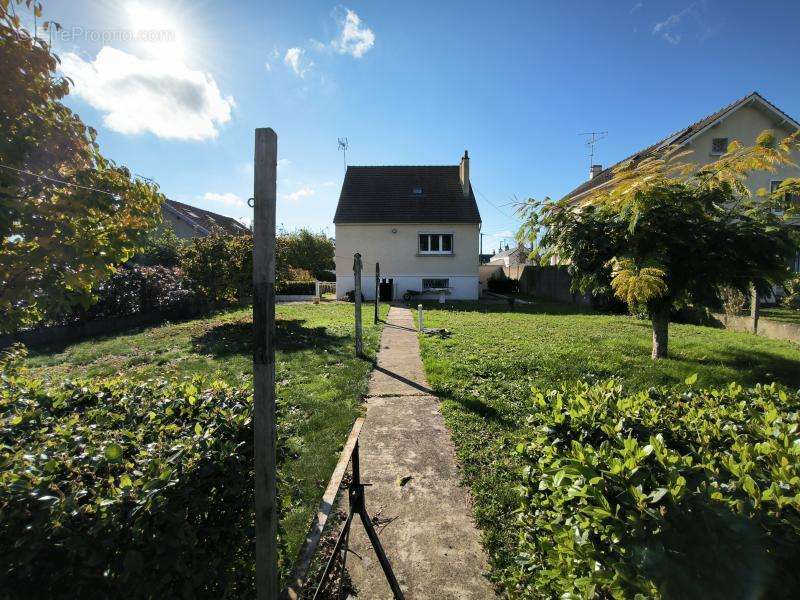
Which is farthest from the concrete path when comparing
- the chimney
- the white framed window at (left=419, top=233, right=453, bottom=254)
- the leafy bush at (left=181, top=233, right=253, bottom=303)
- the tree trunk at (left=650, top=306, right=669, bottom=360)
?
the chimney

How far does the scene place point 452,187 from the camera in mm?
23516

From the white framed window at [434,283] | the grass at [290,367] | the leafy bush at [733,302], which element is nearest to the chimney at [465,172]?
the white framed window at [434,283]

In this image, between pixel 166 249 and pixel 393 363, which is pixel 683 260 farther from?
pixel 166 249

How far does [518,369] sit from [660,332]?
301cm

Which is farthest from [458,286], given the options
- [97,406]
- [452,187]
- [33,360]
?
[97,406]

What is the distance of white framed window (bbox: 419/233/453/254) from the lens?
22094 millimetres

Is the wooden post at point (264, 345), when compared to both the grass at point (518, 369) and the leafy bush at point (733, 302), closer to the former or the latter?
the grass at point (518, 369)

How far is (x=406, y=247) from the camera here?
2203cm

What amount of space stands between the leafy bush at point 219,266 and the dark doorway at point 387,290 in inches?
416

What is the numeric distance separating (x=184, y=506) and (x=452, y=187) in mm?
23737

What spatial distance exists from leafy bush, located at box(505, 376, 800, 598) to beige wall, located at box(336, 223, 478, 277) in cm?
2000

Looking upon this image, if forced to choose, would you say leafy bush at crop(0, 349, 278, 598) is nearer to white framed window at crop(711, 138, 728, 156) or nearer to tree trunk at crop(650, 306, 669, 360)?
tree trunk at crop(650, 306, 669, 360)

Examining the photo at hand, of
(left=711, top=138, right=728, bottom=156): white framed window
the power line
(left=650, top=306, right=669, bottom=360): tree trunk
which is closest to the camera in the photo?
the power line

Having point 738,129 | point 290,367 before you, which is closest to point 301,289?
point 290,367
